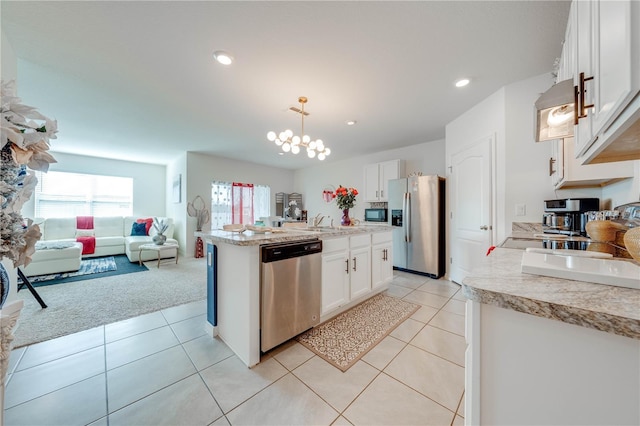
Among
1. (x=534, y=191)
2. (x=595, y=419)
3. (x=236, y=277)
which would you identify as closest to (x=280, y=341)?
(x=236, y=277)

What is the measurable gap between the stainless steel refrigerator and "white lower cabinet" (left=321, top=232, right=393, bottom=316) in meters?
0.89

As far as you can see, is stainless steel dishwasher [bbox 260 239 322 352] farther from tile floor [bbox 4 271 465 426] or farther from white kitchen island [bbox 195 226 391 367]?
tile floor [bbox 4 271 465 426]

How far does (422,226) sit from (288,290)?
2.86 meters

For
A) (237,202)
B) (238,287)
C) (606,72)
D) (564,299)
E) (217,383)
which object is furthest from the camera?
(237,202)

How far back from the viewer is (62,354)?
68.2 inches

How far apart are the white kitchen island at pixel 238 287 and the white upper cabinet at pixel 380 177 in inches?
Result: 116

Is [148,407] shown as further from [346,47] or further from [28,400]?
[346,47]

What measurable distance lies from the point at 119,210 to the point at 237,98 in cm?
558

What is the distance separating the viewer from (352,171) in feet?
18.7

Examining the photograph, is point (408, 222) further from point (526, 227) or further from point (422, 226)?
point (526, 227)

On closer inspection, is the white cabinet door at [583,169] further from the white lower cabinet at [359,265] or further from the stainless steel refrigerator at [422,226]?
the stainless steel refrigerator at [422,226]

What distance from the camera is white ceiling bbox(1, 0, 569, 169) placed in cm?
156

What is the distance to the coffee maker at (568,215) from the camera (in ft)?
5.84

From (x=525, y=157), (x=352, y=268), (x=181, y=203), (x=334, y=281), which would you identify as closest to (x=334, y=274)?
(x=334, y=281)
